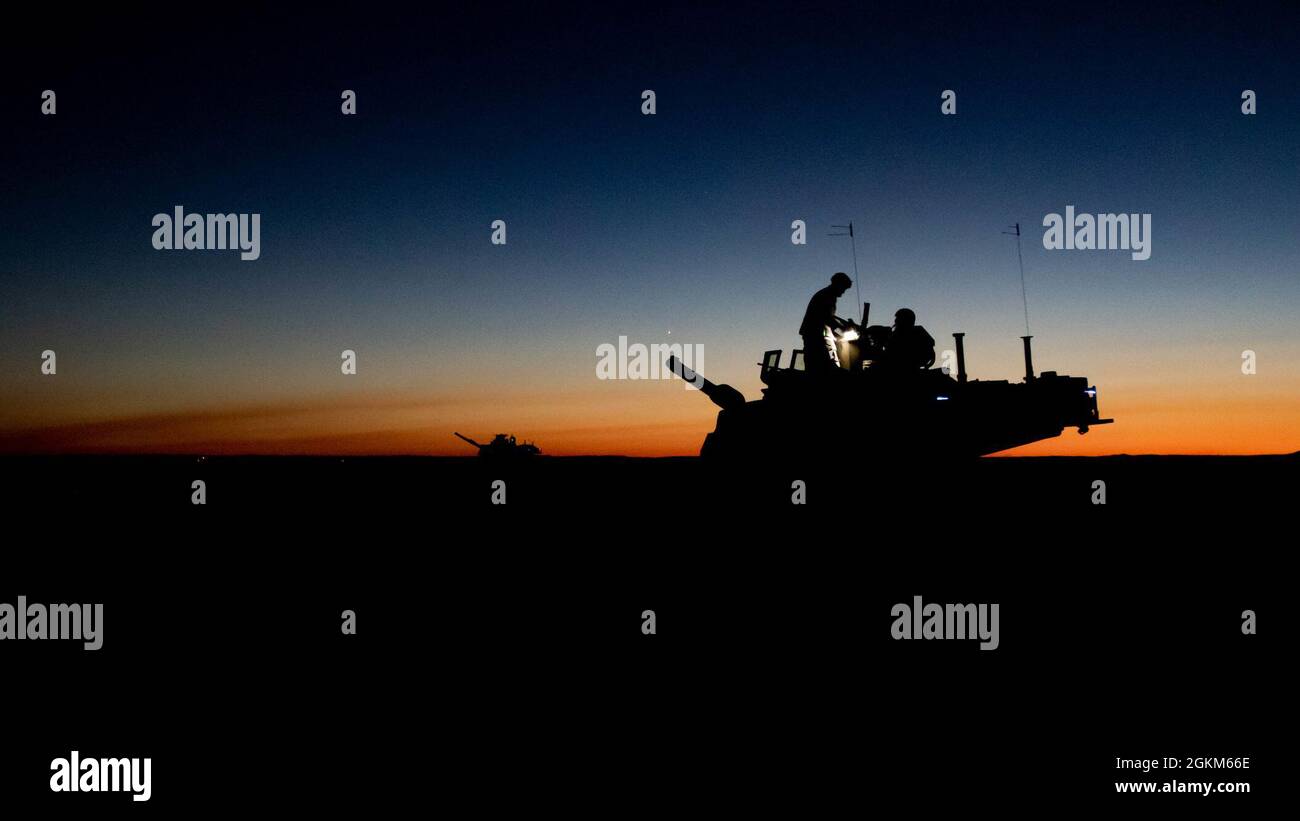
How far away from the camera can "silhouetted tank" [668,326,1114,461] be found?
14.3 m

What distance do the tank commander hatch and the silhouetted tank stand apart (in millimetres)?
214

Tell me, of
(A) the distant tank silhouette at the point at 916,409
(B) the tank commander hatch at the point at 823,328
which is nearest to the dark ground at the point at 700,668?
(A) the distant tank silhouette at the point at 916,409

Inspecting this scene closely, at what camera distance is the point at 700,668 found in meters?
8.41

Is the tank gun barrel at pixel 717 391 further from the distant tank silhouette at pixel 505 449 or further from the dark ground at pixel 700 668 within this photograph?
the distant tank silhouette at pixel 505 449

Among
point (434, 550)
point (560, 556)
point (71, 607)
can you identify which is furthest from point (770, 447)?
point (71, 607)

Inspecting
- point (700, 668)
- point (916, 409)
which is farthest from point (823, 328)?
point (700, 668)

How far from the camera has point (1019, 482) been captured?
35688 mm

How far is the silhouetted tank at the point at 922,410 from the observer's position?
14.3 meters

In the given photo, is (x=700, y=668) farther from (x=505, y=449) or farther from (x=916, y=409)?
(x=505, y=449)

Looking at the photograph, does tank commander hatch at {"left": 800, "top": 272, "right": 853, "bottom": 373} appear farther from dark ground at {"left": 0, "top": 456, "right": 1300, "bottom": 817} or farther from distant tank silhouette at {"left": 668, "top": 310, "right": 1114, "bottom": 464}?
dark ground at {"left": 0, "top": 456, "right": 1300, "bottom": 817}

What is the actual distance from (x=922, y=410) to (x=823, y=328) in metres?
2.36

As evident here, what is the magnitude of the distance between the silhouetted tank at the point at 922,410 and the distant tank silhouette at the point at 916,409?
2 centimetres
